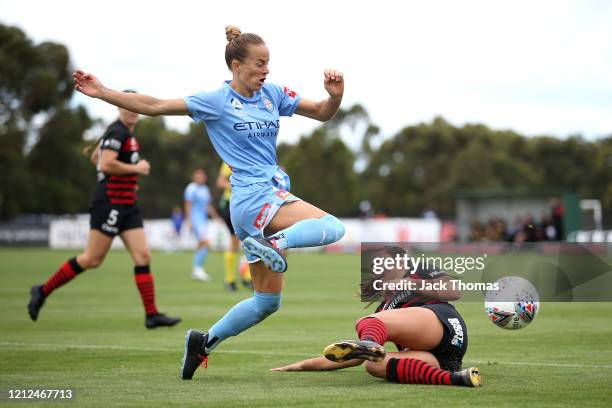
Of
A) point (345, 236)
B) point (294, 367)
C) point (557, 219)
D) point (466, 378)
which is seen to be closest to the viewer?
point (466, 378)

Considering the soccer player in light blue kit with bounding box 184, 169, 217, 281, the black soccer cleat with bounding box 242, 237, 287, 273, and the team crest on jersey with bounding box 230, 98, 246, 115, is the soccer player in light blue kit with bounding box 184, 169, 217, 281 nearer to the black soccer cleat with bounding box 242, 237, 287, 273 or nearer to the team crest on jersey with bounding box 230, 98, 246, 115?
the team crest on jersey with bounding box 230, 98, 246, 115

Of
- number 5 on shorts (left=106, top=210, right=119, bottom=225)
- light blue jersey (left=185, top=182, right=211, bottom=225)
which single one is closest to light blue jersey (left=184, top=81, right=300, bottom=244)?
number 5 on shorts (left=106, top=210, right=119, bottom=225)

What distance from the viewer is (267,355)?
858 cm

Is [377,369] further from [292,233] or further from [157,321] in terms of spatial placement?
[157,321]

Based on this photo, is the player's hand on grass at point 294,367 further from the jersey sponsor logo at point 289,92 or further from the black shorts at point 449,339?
the jersey sponsor logo at point 289,92

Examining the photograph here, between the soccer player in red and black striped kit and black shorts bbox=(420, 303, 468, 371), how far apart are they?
16.4ft

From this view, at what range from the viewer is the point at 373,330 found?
6285mm

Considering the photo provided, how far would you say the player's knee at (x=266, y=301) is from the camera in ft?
23.2

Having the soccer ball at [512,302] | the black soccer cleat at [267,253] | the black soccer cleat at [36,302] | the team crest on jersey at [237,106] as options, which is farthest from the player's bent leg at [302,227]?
the black soccer cleat at [36,302]

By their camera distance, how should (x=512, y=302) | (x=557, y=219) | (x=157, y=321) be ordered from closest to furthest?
(x=512, y=302), (x=157, y=321), (x=557, y=219)

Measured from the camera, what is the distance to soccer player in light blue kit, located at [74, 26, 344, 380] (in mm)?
6738

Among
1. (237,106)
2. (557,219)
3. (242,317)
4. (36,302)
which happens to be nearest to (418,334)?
(242,317)

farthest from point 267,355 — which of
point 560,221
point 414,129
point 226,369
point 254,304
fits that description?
point 414,129

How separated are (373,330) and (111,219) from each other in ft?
17.9
